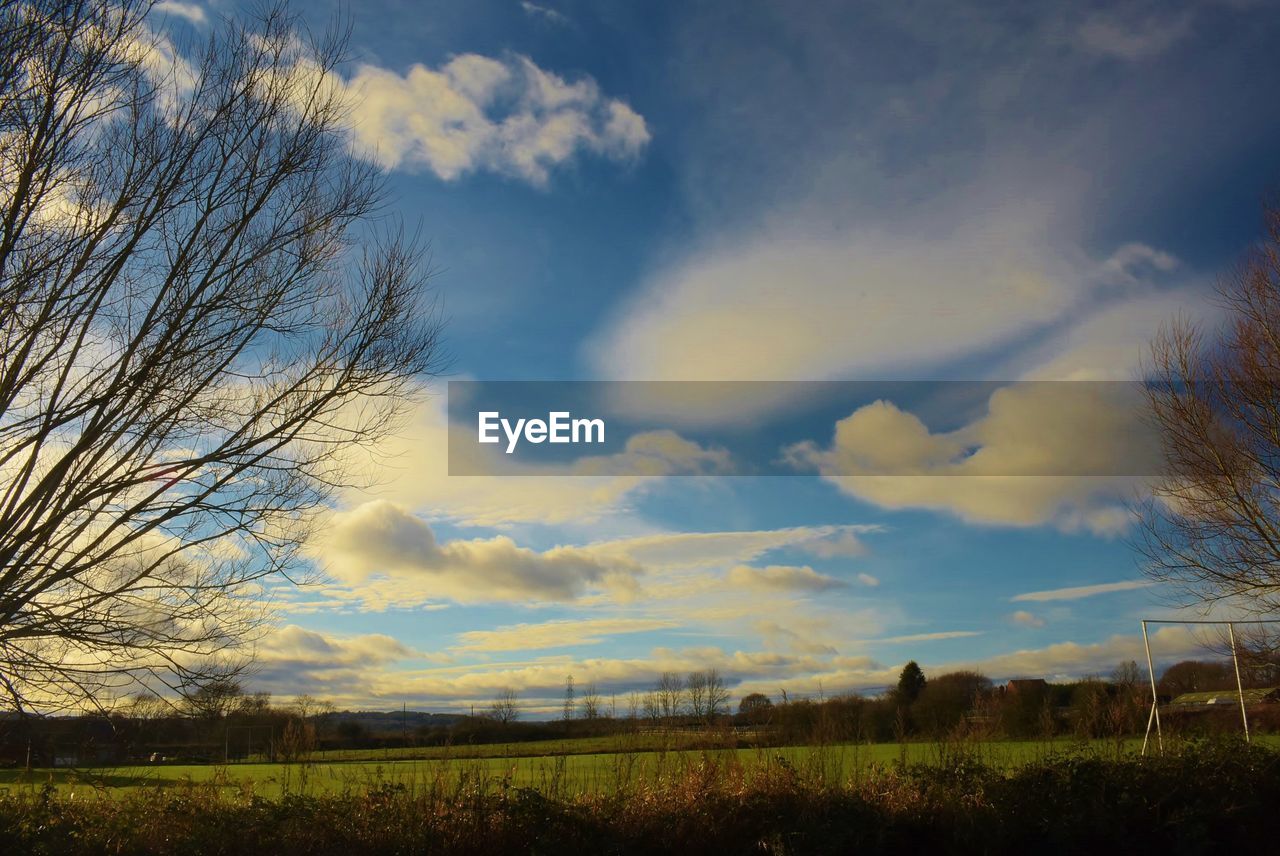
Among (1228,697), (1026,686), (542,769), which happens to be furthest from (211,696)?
(1228,697)

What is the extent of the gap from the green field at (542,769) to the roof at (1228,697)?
5282 mm

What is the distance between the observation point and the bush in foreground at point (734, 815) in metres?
7.88

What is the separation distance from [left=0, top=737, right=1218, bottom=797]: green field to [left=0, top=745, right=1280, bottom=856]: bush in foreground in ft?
0.48

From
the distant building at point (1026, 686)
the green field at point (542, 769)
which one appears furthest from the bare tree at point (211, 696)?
the distant building at point (1026, 686)

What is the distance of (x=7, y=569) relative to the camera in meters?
6.81

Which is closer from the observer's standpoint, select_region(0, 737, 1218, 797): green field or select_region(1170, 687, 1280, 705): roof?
select_region(0, 737, 1218, 797): green field

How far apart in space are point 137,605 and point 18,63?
432cm

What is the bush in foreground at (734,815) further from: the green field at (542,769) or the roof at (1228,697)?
the roof at (1228,697)

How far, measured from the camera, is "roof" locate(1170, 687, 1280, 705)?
16.5 m

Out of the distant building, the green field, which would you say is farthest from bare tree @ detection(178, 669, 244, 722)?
the distant building

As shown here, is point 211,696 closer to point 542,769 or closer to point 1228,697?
point 542,769

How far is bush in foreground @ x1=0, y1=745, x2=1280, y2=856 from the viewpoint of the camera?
7.88 m

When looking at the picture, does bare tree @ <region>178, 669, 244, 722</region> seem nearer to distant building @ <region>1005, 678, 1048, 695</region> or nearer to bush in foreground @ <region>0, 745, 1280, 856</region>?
bush in foreground @ <region>0, 745, 1280, 856</region>

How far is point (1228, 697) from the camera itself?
1684 cm
